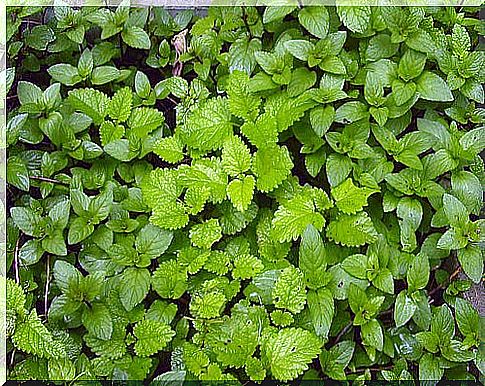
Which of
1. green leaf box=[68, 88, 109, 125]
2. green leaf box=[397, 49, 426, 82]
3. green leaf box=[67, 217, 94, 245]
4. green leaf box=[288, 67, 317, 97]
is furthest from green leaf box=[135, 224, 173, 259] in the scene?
green leaf box=[397, 49, 426, 82]

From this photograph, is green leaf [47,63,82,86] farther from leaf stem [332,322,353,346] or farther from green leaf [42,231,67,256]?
leaf stem [332,322,353,346]

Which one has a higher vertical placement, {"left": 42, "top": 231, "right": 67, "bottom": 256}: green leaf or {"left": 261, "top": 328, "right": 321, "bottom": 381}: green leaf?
{"left": 42, "top": 231, "right": 67, "bottom": 256}: green leaf

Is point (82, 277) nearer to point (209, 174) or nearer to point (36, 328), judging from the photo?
point (36, 328)

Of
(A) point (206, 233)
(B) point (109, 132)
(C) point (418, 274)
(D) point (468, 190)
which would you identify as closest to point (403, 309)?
(C) point (418, 274)

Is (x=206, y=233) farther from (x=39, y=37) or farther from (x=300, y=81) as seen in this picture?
(x=39, y=37)

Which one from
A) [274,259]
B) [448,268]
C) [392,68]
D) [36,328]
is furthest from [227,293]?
[392,68]

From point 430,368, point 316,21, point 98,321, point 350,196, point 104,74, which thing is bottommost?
point 430,368

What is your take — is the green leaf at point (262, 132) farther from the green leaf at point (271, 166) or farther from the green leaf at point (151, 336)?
the green leaf at point (151, 336)
